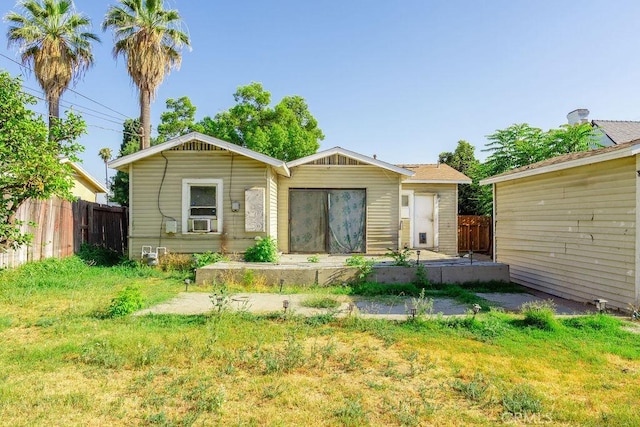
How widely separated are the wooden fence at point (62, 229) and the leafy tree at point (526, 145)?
15.2 m

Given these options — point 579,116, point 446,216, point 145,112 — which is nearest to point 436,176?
point 446,216

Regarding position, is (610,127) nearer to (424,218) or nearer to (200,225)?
(424,218)

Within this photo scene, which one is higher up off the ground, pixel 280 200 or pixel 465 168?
pixel 465 168

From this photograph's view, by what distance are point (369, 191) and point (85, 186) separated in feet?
47.0

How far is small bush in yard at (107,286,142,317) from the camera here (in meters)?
5.46

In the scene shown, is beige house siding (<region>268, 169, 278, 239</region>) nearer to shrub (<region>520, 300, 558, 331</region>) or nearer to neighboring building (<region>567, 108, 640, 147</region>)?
shrub (<region>520, 300, 558, 331</region>)

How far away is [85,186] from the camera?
17.7 m

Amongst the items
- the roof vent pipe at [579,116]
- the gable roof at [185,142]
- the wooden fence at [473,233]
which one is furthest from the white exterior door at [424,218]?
the roof vent pipe at [579,116]

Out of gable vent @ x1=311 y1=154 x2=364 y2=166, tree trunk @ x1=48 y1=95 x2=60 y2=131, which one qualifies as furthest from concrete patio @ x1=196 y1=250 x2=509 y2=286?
tree trunk @ x1=48 y1=95 x2=60 y2=131

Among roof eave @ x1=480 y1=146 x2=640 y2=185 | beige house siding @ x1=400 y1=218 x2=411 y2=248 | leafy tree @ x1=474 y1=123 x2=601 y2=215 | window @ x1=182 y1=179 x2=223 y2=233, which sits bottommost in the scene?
beige house siding @ x1=400 y1=218 x2=411 y2=248

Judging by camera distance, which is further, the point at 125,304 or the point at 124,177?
the point at 124,177

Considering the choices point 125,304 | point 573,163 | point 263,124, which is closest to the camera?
point 125,304

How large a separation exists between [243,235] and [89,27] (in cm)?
1399

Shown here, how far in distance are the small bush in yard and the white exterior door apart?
10532 millimetres
